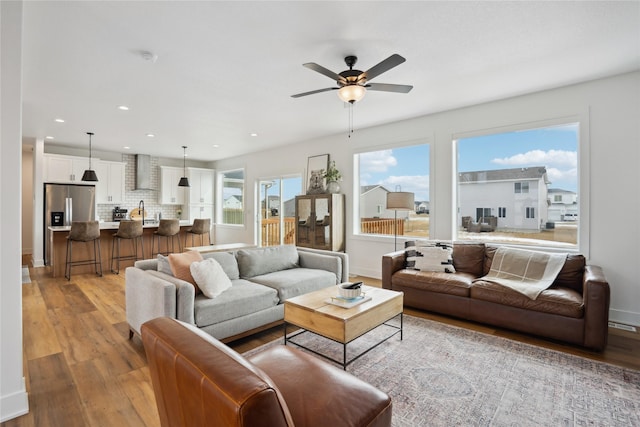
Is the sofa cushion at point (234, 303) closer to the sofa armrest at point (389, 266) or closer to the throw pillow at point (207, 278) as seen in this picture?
the throw pillow at point (207, 278)

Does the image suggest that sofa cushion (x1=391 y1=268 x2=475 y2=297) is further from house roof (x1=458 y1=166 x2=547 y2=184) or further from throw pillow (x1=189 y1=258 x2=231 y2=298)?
throw pillow (x1=189 y1=258 x2=231 y2=298)

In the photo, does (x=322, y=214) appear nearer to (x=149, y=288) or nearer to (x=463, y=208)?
(x=463, y=208)

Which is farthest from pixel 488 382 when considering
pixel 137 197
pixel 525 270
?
pixel 137 197

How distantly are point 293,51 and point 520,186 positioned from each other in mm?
3354

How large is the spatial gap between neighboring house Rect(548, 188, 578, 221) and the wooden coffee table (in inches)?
98.5

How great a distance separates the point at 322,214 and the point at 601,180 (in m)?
3.78

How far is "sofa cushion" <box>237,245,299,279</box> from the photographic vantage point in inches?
138

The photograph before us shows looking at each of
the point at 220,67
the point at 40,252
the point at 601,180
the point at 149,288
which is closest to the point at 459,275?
the point at 601,180

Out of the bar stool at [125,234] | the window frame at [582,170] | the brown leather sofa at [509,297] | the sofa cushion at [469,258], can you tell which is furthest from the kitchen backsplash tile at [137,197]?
the window frame at [582,170]

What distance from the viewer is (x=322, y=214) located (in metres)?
5.64

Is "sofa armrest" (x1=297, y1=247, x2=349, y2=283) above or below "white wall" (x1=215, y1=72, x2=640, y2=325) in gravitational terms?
below

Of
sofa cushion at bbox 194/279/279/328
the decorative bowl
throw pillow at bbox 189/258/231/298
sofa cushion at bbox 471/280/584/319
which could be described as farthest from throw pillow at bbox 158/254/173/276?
sofa cushion at bbox 471/280/584/319

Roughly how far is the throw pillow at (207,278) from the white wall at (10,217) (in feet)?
3.71

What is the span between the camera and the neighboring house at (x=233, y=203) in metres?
8.52
